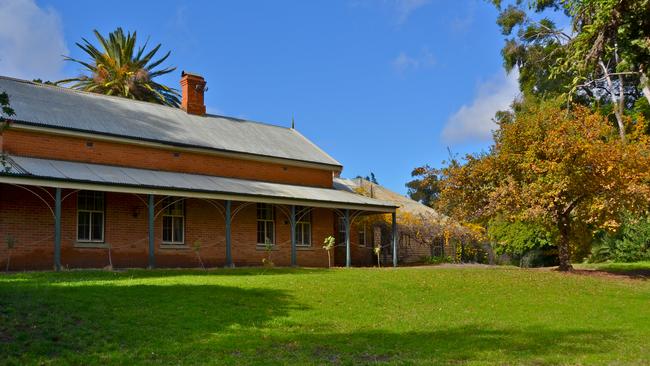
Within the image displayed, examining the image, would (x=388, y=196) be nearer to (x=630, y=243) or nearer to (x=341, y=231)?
(x=341, y=231)

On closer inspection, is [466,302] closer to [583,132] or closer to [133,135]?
[583,132]

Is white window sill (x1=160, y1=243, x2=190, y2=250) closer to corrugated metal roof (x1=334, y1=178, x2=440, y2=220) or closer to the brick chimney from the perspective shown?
the brick chimney

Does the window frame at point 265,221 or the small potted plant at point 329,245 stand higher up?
the window frame at point 265,221

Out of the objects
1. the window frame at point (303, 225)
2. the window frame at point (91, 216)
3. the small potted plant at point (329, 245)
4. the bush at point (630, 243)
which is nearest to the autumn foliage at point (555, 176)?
the small potted plant at point (329, 245)

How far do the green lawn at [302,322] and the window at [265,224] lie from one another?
872 centimetres

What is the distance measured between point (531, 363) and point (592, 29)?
6469mm

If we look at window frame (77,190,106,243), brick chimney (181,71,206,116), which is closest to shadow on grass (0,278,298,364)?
window frame (77,190,106,243)

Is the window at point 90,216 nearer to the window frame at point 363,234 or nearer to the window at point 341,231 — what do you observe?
the window at point 341,231

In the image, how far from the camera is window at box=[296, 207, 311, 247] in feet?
90.9

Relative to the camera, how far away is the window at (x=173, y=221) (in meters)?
23.5

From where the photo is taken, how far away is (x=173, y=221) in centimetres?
2377

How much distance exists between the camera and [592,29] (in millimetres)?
12148

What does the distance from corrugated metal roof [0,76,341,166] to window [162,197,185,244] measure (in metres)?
2.38

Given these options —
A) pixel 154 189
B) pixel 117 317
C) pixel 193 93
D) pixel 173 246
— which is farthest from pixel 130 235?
pixel 117 317
